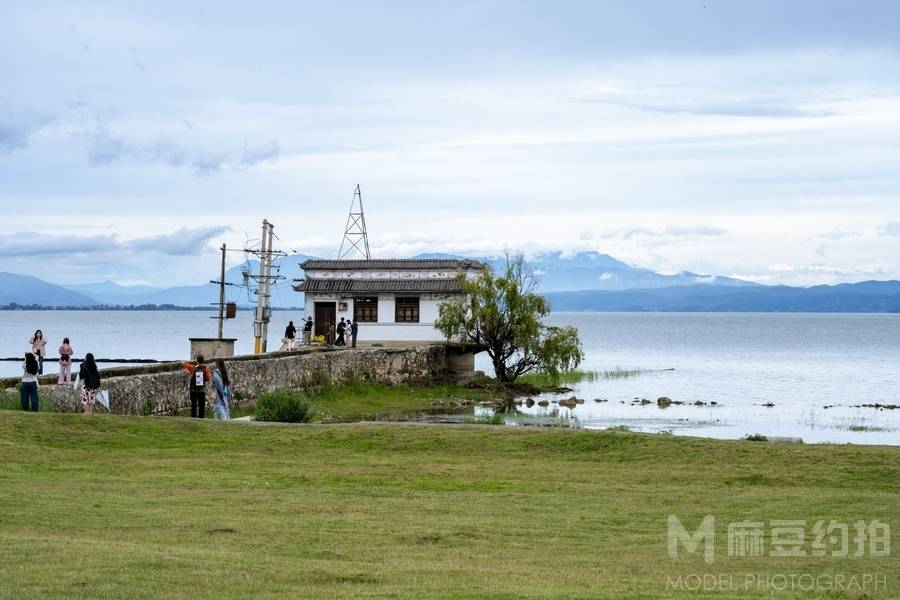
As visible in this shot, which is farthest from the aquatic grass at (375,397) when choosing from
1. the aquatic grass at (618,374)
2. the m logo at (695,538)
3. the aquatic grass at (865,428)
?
the aquatic grass at (618,374)

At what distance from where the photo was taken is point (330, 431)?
80.5 feet

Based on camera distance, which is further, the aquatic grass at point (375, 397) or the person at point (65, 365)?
the aquatic grass at point (375, 397)

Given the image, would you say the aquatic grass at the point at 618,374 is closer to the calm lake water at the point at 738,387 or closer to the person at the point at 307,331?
the calm lake water at the point at 738,387

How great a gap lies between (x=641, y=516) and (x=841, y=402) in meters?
44.6

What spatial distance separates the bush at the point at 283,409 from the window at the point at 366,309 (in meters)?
25.3

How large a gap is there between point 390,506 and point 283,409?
44.0ft

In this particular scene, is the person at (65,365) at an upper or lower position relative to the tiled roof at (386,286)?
lower

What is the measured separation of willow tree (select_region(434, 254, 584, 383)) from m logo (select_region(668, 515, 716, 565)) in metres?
37.3

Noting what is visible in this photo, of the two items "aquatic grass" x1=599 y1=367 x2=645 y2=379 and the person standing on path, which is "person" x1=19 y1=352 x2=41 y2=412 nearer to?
the person standing on path

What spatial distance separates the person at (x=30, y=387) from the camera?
2553cm

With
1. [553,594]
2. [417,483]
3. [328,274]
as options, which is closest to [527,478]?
[417,483]

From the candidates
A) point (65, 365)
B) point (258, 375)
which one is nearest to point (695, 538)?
point (65, 365)

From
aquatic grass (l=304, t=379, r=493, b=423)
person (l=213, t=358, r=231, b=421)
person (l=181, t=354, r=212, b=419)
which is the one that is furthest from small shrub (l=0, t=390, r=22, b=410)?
aquatic grass (l=304, t=379, r=493, b=423)

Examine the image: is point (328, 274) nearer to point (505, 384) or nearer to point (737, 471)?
point (505, 384)
